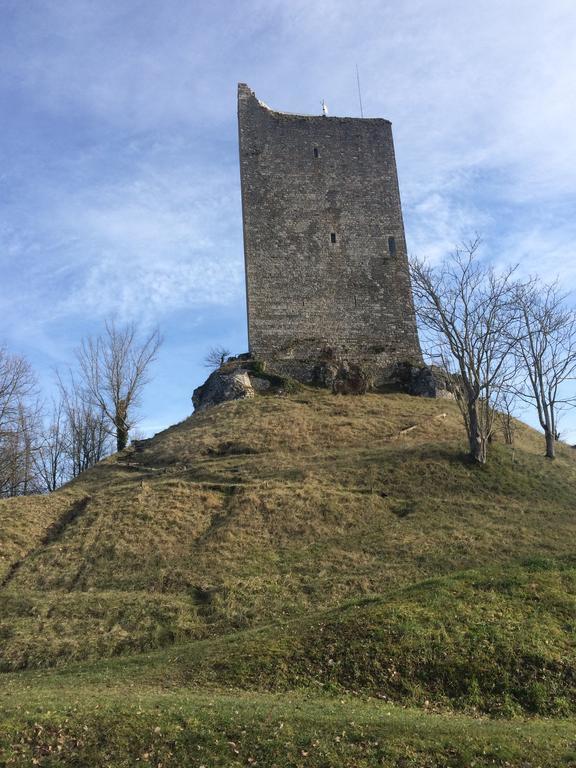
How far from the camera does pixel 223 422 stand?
29844 mm

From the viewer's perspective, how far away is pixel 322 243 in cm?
3547

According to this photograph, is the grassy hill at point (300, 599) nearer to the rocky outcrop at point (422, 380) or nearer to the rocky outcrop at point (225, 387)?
the rocky outcrop at point (225, 387)

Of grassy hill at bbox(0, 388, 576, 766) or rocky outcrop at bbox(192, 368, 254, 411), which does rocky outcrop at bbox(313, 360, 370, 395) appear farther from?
grassy hill at bbox(0, 388, 576, 766)

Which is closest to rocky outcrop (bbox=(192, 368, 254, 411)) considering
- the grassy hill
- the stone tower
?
the stone tower

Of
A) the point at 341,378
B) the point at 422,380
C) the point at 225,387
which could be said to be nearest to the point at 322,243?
the point at 341,378

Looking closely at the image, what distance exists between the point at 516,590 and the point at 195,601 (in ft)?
22.6

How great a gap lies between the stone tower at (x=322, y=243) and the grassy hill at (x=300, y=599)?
6.04 meters

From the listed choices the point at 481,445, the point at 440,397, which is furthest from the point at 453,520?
the point at 440,397

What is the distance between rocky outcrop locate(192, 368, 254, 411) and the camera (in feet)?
107

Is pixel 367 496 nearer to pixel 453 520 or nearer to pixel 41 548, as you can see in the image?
pixel 453 520

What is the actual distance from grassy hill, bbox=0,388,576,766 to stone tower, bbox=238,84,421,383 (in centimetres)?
604

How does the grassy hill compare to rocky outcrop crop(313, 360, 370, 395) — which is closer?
the grassy hill

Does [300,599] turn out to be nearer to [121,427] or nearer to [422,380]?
[422,380]

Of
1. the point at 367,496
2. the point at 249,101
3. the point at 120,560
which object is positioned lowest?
the point at 120,560
